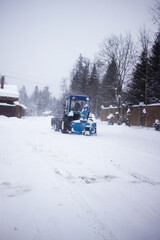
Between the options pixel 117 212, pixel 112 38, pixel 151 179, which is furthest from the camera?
pixel 112 38

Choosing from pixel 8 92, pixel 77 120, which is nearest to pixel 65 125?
pixel 77 120

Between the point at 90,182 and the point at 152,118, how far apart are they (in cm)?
1693

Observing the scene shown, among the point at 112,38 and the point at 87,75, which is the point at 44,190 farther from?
the point at 87,75

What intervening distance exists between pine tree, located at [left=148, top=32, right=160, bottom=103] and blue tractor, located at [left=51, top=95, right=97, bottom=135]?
13.0 metres

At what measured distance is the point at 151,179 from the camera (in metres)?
3.16

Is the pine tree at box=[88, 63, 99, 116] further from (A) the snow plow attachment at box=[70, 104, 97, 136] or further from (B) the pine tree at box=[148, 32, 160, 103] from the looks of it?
(A) the snow plow attachment at box=[70, 104, 97, 136]

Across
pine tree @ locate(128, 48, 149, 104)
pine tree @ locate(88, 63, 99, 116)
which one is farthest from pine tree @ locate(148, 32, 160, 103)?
pine tree @ locate(88, 63, 99, 116)

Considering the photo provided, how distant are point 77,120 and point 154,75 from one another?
15.8 meters

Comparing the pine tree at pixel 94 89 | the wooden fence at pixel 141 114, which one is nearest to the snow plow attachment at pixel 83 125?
the wooden fence at pixel 141 114

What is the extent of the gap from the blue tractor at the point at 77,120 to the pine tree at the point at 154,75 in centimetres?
1295

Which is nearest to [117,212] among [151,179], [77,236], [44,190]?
[77,236]

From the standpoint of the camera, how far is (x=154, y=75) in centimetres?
2039

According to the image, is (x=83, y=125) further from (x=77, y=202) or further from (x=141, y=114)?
(x=141, y=114)

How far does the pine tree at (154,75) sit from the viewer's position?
1989 cm
